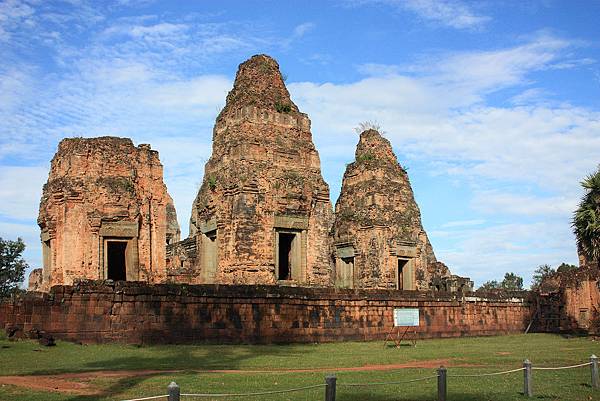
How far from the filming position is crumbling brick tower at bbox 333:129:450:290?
1127 inches

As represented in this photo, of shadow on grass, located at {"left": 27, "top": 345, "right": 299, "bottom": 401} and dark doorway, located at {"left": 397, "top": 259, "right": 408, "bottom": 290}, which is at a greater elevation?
dark doorway, located at {"left": 397, "top": 259, "right": 408, "bottom": 290}

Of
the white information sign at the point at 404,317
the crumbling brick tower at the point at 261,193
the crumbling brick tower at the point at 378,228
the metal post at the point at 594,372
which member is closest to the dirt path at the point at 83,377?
the metal post at the point at 594,372

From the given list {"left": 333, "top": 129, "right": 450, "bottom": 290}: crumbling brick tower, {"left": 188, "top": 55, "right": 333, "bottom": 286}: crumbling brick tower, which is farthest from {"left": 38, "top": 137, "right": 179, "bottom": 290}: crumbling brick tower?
{"left": 333, "top": 129, "right": 450, "bottom": 290}: crumbling brick tower

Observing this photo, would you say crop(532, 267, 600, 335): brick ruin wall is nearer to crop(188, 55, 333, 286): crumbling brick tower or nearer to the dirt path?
crop(188, 55, 333, 286): crumbling brick tower

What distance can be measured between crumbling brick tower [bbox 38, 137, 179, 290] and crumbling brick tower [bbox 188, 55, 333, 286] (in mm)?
1696

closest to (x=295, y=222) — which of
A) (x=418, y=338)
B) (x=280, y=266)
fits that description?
(x=280, y=266)

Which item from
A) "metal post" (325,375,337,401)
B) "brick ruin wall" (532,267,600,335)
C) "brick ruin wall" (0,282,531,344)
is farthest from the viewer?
"brick ruin wall" (532,267,600,335)

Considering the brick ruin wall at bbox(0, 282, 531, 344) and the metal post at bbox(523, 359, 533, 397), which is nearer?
the metal post at bbox(523, 359, 533, 397)

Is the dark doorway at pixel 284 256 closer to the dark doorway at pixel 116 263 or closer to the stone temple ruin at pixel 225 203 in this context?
the stone temple ruin at pixel 225 203

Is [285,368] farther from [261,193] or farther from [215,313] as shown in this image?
[261,193]

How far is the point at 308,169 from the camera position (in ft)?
78.4

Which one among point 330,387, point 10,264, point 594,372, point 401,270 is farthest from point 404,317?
point 10,264

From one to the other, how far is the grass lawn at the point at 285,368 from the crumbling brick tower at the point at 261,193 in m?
3.20

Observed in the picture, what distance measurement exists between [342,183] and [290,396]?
2064 cm
